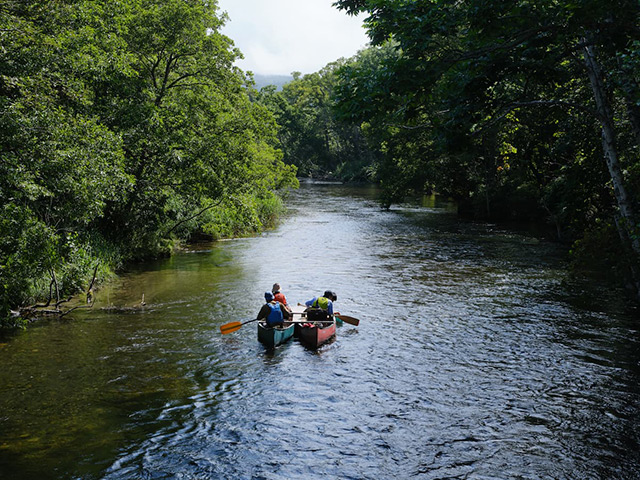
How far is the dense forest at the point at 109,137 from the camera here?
467 inches

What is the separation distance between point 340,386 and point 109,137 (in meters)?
9.79

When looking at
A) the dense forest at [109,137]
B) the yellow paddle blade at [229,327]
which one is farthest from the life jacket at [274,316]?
the dense forest at [109,137]

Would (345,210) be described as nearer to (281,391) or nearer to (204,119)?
(204,119)

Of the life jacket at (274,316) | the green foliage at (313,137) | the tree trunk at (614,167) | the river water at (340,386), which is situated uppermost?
the green foliage at (313,137)

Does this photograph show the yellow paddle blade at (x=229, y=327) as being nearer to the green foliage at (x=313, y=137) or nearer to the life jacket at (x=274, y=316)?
the life jacket at (x=274, y=316)

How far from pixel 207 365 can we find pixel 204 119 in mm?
12861

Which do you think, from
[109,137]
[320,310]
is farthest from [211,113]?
[320,310]

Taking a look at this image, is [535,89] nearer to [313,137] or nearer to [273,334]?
[273,334]

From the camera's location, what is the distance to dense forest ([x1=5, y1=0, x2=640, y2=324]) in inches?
341

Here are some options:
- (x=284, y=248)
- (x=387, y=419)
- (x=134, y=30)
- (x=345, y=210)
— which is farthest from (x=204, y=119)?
(x=345, y=210)

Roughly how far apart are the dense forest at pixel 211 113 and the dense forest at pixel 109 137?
60 mm

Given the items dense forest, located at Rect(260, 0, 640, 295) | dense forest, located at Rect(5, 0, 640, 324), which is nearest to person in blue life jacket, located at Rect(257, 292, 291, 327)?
dense forest, located at Rect(260, 0, 640, 295)

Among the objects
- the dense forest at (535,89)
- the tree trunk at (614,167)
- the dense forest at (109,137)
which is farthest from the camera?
the dense forest at (109,137)

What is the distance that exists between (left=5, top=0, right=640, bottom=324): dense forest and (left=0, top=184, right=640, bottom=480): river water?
2.11m
